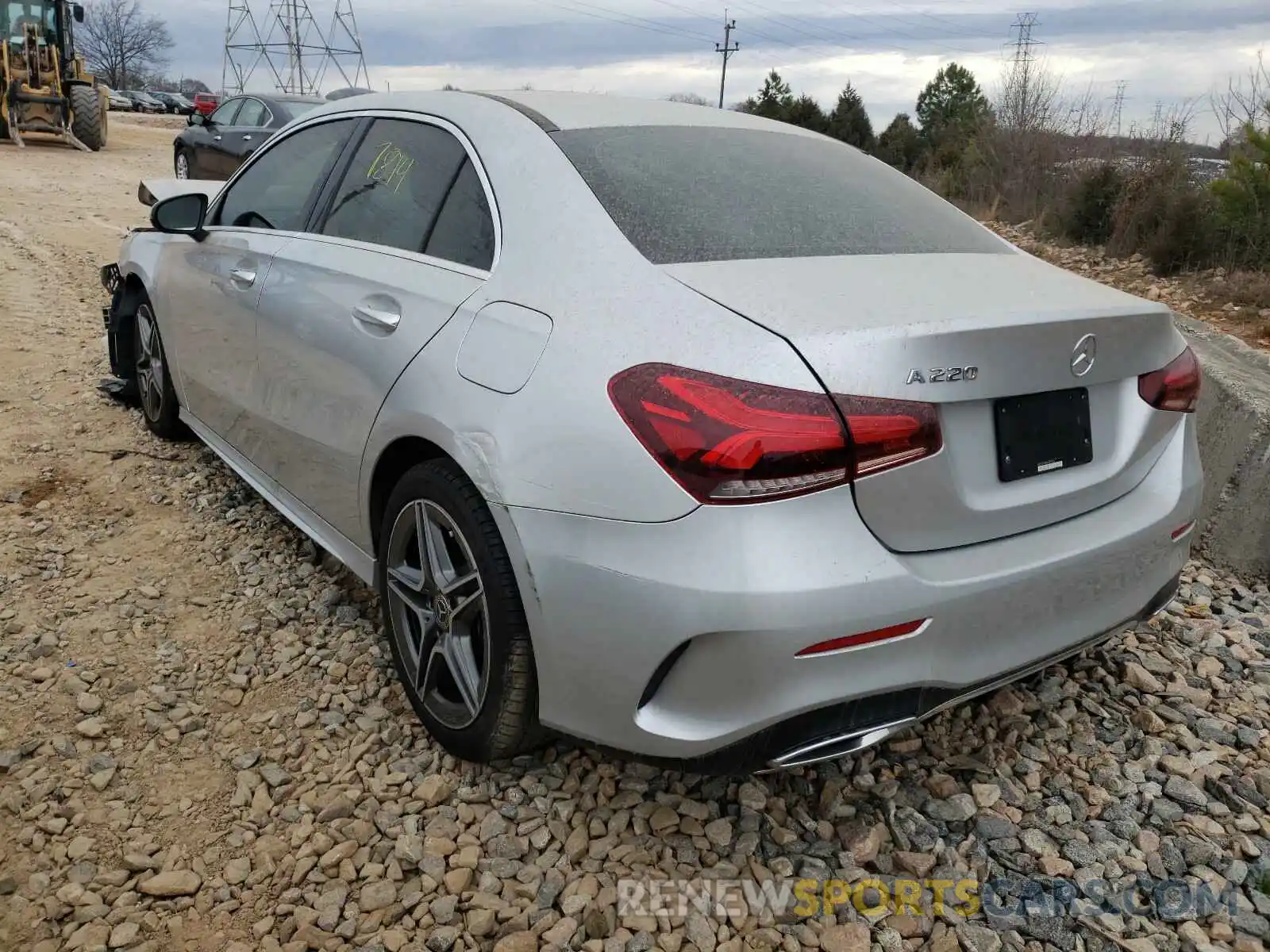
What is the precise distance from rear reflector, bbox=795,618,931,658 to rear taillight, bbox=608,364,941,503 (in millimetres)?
280

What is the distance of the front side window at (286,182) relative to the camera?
10.6ft

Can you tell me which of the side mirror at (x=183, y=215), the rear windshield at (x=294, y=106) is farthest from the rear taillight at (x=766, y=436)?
the rear windshield at (x=294, y=106)

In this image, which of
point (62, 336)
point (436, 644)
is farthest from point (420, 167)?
point (62, 336)

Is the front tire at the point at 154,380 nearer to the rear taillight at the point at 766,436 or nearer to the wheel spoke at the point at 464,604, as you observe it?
the wheel spoke at the point at 464,604

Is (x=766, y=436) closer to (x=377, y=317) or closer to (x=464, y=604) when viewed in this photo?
(x=464, y=604)

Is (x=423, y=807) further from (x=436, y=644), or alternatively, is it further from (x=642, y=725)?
(x=642, y=725)

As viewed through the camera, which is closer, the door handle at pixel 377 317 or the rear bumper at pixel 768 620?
the rear bumper at pixel 768 620

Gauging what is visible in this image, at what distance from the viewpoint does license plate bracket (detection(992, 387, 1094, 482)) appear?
193 cm

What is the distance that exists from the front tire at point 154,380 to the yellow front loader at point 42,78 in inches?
730

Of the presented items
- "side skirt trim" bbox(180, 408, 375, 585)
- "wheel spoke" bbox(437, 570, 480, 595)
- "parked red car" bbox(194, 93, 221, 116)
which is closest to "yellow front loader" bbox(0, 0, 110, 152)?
"parked red car" bbox(194, 93, 221, 116)

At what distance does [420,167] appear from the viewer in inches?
108

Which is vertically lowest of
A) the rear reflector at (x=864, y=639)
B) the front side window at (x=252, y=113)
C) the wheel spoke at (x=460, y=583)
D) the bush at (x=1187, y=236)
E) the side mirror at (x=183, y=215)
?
the wheel spoke at (x=460, y=583)

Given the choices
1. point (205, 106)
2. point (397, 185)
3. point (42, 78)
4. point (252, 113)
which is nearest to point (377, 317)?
point (397, 185)

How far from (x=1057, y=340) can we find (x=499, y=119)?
1510mm
